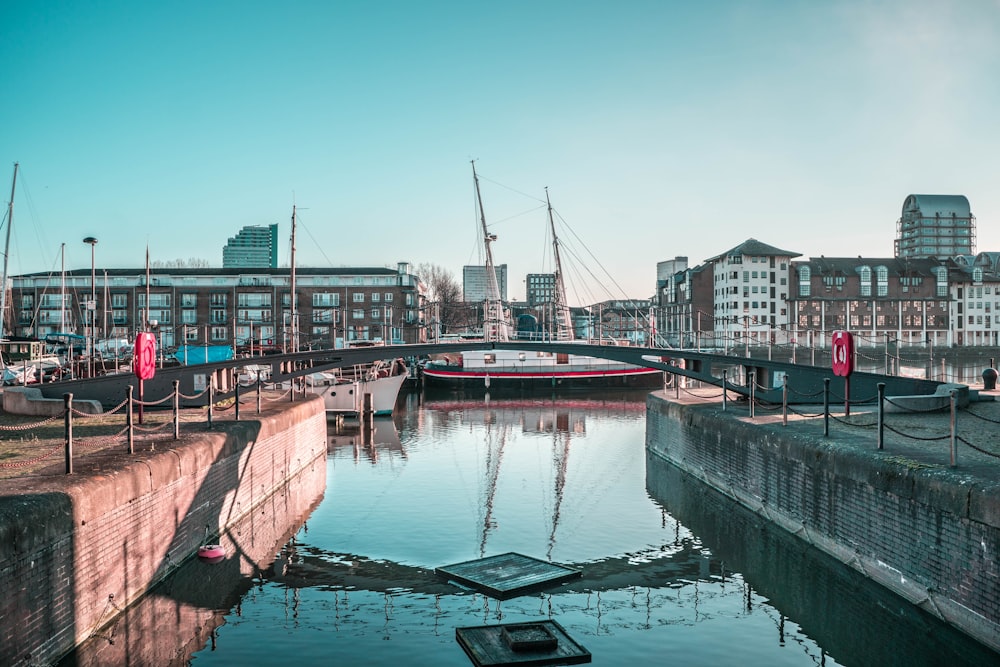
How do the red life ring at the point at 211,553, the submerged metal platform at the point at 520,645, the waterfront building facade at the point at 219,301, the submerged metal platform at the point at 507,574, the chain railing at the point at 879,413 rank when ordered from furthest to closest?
the waterfront building facade at the point at 219,301
the red life ring at the point at 211,553
the submerged metal platform at the point at 507,574
the chain railing at the point at 879,413
the submerged metal platform at the point at 520,645

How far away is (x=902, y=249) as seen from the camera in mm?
170000

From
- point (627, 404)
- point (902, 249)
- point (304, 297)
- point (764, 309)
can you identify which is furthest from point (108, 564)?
point (902, 249)

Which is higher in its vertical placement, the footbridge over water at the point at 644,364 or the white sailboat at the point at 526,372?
the footbridge over water at the point at 644,364

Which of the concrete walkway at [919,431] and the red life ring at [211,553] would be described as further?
the red life ring at [211,553]

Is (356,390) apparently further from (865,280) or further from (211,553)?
(865,280)

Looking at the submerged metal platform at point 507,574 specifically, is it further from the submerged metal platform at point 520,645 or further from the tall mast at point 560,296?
the tall mast at point 560,296

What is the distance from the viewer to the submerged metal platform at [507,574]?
52.3 ft

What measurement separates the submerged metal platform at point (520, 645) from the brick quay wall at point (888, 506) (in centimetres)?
555

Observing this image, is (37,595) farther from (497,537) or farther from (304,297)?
(304,297)

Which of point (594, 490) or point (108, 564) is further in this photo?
point (594, 490)

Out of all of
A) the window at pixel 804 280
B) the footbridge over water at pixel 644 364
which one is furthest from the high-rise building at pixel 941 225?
the footbridge over water at pixel 644 364

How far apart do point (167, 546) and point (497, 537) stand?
7.72 meters

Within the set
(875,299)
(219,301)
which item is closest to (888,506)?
(219,301)

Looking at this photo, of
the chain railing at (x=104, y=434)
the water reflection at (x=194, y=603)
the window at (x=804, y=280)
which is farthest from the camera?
the window at (x=804, y=280)
